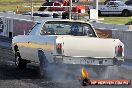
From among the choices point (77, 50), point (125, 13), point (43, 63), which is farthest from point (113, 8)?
point (77, 50)

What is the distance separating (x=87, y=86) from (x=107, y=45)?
1566mm

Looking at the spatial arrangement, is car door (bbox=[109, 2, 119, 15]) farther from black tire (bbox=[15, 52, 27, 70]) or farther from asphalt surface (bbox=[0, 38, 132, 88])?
black tire (bbox=[15, 52, 27, 70])

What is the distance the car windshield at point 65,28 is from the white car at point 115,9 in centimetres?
3797

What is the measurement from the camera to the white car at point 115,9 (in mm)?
52875

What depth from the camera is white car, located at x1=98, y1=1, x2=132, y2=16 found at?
5288cm

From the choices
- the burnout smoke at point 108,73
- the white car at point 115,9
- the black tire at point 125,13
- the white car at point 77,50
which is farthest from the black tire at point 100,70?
the black tire at point 125,13

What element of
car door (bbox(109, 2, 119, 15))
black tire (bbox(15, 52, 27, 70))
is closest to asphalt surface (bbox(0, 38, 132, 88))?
black tire (bbox(15, 52, 27, 70))

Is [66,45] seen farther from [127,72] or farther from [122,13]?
[122,13]

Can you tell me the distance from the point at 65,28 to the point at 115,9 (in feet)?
127

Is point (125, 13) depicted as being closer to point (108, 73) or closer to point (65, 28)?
point (65, 28)

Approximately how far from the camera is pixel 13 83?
13164 millimetres

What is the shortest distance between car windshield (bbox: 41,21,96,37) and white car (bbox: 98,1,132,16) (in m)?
38.0

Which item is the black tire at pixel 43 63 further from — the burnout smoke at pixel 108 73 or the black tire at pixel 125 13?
the black tire at pixel 125 13

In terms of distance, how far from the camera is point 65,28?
1513 centimetres
